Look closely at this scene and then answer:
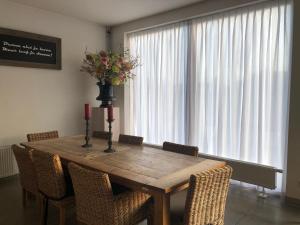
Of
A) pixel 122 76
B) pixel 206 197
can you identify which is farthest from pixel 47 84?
pixel 206 197

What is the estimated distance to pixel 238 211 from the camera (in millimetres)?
2893

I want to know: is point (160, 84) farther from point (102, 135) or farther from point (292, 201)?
point (292, 201)

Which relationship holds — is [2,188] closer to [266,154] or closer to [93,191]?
[93,191]

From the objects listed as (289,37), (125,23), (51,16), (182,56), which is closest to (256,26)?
(289,37)

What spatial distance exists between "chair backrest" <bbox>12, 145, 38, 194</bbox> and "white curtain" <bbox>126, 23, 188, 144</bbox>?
2396 mm

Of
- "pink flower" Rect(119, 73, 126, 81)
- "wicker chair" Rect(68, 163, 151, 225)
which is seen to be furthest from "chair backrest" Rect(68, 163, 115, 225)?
"pink flower" Rect(119, 73, 126, 81)

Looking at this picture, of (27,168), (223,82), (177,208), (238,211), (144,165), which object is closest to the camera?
(177,208)

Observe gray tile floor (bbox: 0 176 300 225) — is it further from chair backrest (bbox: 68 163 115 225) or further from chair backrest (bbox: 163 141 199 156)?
chair backrest (bbox: 68 163 115 225)

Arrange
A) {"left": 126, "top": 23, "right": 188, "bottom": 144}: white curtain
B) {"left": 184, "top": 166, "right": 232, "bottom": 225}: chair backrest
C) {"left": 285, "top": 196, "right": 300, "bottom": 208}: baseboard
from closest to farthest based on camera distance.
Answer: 1. {"left": 184, "top": 166, "right": 232, "bottom": 225}: chair backrest
2. {"left": 285, "top": 196, "right": 300, "bottom": 208}: baseboard
3. {"left": 126, "top": 23, "right": 188, "bottom": 144}: white curtain

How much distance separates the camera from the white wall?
3791 mm

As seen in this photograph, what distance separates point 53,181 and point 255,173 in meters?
2.45

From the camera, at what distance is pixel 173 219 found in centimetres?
187

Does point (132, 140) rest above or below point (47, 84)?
below

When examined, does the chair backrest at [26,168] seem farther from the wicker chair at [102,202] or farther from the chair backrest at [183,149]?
the chair backrest at [183,149]
